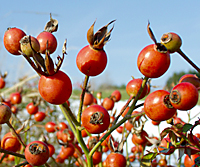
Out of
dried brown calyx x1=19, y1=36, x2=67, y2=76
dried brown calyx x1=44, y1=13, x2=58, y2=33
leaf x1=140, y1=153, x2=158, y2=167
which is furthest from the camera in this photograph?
dried brown calyx x1=44, y1=13, x2=58, y2=33

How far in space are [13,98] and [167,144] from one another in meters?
1.04

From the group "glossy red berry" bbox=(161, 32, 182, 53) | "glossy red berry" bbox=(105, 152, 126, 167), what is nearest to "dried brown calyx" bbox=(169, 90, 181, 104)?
"glossy red berry" bbox=(161, 32, 182, 53)

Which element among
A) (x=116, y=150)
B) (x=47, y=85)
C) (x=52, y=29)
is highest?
(x=52, y=29)

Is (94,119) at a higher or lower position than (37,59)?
lower

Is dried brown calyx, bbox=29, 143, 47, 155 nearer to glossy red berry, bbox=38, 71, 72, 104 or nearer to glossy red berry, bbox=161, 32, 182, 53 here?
glossy red berry, bbox=38, 71, 72, 104

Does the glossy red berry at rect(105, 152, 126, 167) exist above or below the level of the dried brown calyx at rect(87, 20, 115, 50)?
below

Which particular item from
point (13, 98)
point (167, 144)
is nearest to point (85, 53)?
point (167, 144)

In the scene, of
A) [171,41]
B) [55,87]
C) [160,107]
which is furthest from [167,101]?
[55,87]

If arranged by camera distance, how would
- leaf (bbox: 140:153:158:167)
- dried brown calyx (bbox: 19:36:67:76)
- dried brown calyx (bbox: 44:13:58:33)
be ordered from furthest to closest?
dried brown calyx (bbox: 44:13:58:33) → leaf (bbox: 140:153:158:167) → dried brown calyx (bbox: 19:36:67:76)

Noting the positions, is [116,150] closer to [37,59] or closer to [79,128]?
[79,128]

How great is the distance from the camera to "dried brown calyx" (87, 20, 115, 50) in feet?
1.80

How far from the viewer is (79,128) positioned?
1.95ft

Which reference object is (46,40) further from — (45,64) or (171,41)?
(171,41)

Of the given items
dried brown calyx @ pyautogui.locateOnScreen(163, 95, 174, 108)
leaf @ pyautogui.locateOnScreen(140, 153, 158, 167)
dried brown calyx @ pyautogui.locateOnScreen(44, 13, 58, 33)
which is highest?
dried brown calyx @ pyautogui.locateOnScreen(44, 13, 58, 33)
